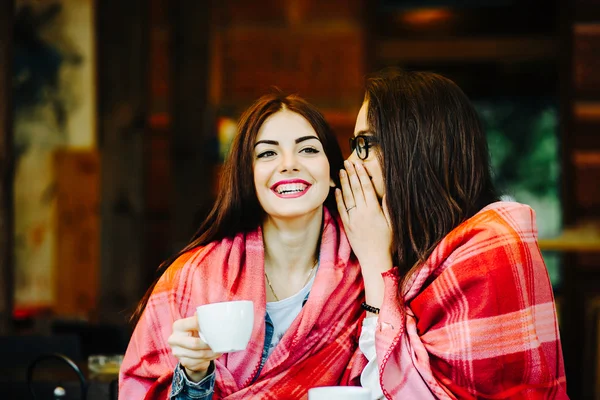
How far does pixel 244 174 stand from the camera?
2.44 m

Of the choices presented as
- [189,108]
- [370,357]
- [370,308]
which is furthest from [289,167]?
[189,108]

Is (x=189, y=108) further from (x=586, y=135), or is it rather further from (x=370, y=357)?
(x=370, y=357)

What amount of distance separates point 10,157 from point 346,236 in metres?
1.57

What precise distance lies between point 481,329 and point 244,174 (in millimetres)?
736

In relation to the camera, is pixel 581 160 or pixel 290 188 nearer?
pixel 290 188

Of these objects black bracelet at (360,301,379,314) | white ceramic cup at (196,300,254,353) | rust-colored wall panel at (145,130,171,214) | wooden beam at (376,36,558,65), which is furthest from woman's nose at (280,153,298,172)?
rust-colored wall panel at (145,130,171,214)

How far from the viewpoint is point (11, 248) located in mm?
3488

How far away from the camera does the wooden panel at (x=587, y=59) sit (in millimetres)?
6371

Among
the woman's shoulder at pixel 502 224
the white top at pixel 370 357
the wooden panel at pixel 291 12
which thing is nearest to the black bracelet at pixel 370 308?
the white top at pixel 370 357

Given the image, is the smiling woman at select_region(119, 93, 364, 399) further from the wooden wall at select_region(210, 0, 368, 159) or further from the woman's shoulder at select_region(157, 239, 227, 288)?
the wooden wall at select_region(210, 0, 368, 159)

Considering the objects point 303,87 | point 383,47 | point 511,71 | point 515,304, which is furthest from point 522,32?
point 515,304

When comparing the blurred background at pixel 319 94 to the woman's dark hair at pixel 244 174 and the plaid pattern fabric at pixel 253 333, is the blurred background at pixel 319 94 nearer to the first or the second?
the woman's dark hair at pixel 244 174

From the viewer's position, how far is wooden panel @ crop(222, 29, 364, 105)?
6.84m

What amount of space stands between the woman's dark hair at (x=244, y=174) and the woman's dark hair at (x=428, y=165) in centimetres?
19
